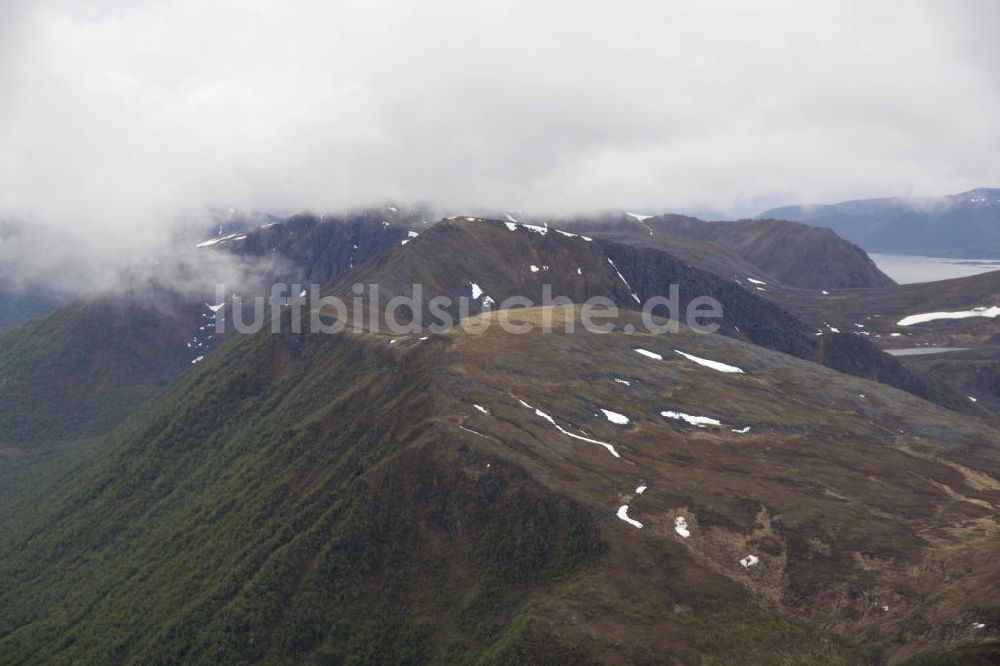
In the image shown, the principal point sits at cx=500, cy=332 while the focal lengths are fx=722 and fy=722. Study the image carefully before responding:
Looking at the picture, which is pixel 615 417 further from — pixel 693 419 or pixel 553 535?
pixel 553 535

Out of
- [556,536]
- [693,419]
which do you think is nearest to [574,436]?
[556,536]

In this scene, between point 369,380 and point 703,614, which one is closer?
point 703,614

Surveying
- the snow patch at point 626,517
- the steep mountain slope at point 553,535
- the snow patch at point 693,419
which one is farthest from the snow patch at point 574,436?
the snow patch at point 693,419

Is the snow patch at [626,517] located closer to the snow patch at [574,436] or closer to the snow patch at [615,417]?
the snow patch at [574,436]

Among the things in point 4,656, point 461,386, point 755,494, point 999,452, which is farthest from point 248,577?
point 999,452

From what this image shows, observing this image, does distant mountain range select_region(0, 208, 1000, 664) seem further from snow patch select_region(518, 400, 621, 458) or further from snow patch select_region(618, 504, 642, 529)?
snow patch select_region(518, 400, 621, 458)

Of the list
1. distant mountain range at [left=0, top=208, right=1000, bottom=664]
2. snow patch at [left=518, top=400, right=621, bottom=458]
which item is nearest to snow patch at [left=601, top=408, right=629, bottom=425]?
distant mountain range at [left=0, top=208, right=1000, bottom=664]

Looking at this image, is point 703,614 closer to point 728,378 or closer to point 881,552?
point 881,552

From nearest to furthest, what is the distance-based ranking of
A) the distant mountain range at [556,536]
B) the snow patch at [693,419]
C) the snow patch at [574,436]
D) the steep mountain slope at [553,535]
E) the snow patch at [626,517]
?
the distant mountain range at [556,536] → the steep mountain slope at [553,535] → the snow patch at [626,517] → the snow patch at [574,436] → the snow patch at [693,419]

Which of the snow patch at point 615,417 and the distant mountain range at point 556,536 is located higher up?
the snow patch at point 615,417
